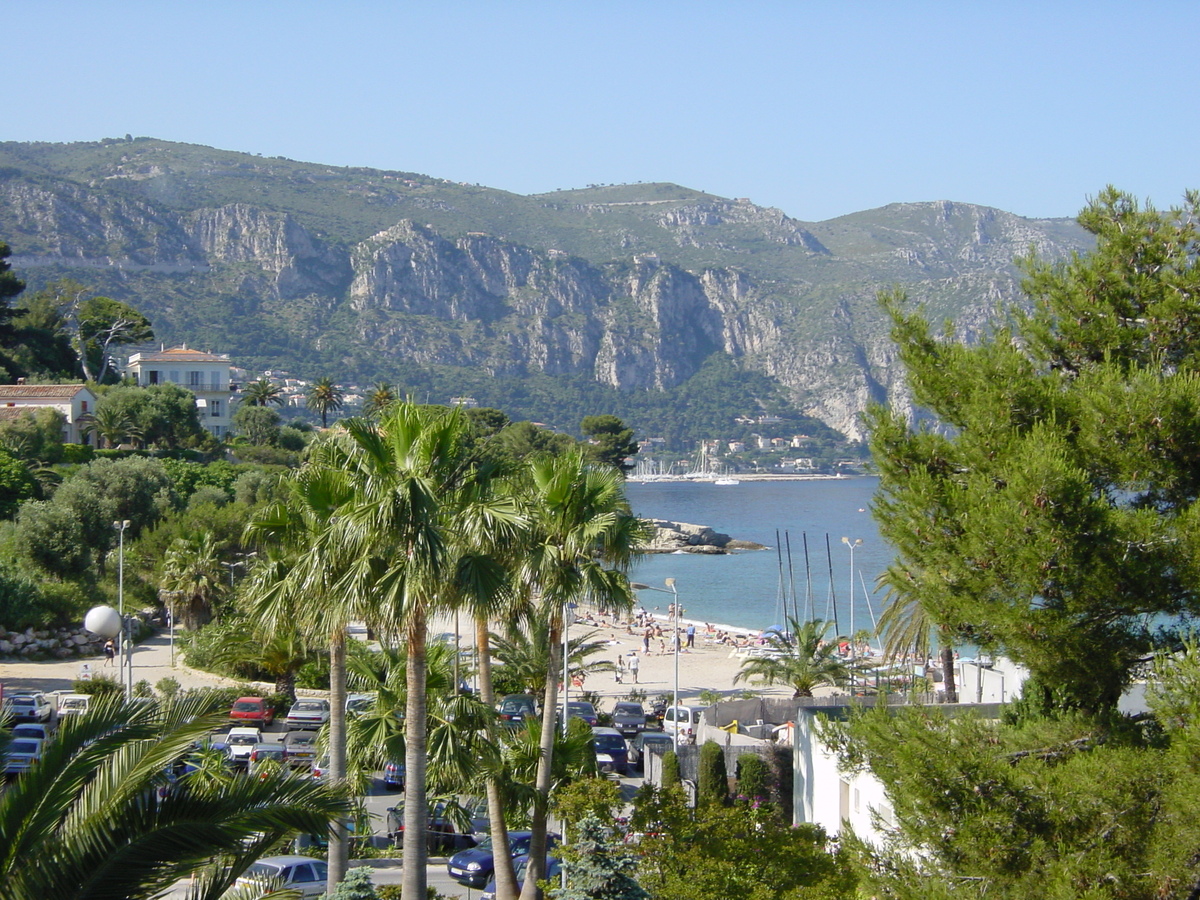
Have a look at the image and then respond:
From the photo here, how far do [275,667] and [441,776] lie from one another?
770 inches

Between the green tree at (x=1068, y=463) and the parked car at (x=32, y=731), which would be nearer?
the green tree at (x=1068, y=463)

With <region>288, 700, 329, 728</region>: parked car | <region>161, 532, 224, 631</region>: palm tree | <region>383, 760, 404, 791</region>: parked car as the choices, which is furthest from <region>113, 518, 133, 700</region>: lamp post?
<region>383, 760, 404, 791</region>: parked car

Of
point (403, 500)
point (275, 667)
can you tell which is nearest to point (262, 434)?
point (275, 667)

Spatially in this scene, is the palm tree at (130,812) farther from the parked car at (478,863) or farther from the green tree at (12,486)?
the green tree at (12,486)

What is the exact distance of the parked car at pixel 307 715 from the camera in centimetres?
2586

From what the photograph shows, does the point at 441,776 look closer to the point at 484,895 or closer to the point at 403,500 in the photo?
the point at 403,500

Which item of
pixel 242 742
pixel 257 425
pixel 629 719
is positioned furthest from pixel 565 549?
pixel 257 425

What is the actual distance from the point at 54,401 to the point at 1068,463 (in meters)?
62.7

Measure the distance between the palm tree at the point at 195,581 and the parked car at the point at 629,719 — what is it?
14.2 m

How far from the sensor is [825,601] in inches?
3127

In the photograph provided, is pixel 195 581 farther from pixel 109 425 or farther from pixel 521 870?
pixel 109 425

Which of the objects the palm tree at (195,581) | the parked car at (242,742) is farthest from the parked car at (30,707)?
the palm tree at (195,581)

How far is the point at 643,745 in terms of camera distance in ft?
86.0

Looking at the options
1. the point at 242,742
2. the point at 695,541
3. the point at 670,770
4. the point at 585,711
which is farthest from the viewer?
the point at 695,541
